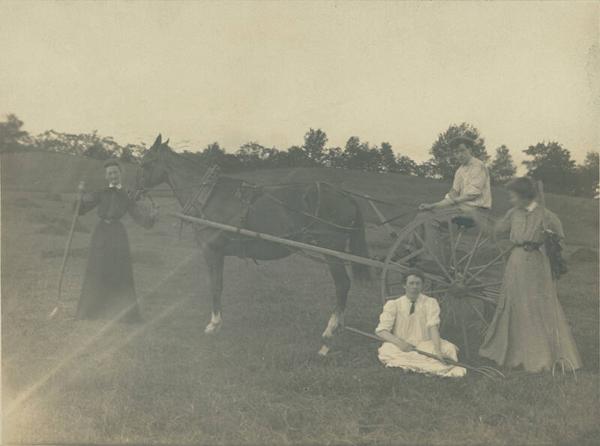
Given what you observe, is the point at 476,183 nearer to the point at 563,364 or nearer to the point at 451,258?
the point at 451,258

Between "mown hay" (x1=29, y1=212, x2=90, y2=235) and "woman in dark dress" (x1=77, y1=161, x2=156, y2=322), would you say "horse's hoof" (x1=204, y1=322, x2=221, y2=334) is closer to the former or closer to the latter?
"woman in dark dress" (x1=77, y1=161, x2=156, y2=322)

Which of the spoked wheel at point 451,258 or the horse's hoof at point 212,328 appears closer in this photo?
the spoked wheel at point 451,258

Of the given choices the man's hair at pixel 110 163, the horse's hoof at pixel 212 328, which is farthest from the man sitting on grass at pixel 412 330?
the man's hair at pixel 110 163

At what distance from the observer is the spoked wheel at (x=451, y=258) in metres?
5.10

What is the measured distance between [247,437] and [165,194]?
3.90 metres

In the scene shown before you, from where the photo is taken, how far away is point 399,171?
6180 millimetres

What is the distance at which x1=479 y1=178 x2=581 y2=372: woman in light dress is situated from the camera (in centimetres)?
480

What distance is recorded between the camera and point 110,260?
19.6ft

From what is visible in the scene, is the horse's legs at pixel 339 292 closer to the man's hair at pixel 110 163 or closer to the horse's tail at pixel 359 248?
the horse's tail at pixel 359 248

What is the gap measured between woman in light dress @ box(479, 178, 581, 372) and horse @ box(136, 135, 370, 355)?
5.70 feet

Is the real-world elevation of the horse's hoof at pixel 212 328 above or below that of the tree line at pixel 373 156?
below

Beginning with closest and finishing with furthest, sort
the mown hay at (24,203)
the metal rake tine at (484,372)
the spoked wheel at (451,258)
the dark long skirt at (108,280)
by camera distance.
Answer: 1. the metal rake tine at (484,372)
2. the spoked wheel at (451,258)
3. the mown hay at (24,203)
4. the dark long skirt at (108,280)

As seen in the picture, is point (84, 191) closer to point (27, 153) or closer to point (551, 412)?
point (27, 153)

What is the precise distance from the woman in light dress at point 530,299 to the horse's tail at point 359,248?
1678 mm
